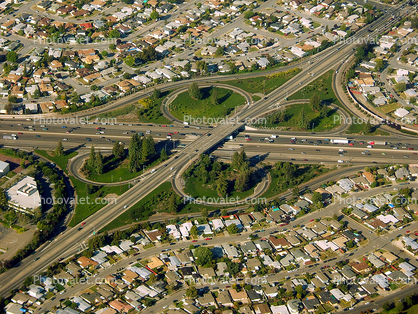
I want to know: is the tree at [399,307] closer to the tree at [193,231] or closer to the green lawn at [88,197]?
the tree at [193,231]

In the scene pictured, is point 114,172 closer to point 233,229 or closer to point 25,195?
point 25,195

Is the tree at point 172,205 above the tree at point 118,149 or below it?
below

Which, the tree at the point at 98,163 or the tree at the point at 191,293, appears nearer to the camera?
the tree at the point at 191,293

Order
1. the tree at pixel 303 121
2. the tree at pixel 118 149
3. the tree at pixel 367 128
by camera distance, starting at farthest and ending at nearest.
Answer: the tree at pixel 303 121 → the tree at pixel 367 128 → the tree at pixel 118 149

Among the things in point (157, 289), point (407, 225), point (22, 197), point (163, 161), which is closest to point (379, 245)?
point (407, 225)

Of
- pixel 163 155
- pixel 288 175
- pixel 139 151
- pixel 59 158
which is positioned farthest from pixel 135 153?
pixel 288 175

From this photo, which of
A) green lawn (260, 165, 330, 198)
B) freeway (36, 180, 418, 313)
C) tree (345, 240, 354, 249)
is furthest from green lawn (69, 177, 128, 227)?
tree (345, 240, 354, 249)

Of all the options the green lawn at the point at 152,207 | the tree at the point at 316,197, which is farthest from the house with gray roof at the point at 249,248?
the tree at the point at 316,197

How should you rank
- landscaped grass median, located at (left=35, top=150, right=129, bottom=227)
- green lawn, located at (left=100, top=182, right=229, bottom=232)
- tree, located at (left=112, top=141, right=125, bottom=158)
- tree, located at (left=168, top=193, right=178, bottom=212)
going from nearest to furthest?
green lawn, located at (left=100, top=182, right=229, bottom=232) → tree, located at (left=168, top=193, right=178, bottom=212) → landscaped grass median, located at (left=35, top=150, right=129, bottom=227) → tree, located at (left=112, top=141, right=125, bottom=158)

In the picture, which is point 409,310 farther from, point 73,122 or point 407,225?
point 73,122

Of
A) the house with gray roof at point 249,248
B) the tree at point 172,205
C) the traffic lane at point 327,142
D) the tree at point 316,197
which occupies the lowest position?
the house with gray roof at point 249,248

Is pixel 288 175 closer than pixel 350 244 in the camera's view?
No

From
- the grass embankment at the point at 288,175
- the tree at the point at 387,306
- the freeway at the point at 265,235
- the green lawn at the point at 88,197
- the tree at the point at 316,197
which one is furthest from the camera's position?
the grass embankment at the point at 288,175

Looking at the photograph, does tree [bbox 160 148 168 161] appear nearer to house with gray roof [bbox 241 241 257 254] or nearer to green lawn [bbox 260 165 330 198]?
green lawn [bbox 260 165 330 198]
